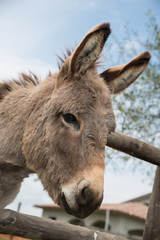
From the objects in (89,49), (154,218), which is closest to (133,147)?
(154,218)

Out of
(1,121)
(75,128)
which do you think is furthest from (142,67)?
(1,121)

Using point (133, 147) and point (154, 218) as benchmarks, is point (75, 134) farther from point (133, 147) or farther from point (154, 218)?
point (154, 218)

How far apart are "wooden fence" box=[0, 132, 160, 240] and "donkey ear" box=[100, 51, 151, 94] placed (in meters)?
0.73

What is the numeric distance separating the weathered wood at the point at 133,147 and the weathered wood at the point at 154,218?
32 centimetres

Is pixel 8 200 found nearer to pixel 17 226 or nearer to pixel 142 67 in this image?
pixel 17 226

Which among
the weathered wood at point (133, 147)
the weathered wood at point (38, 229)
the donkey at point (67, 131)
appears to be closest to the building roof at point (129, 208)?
the weathered wood at point (133, 147)

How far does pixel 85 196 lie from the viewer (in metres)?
2.02

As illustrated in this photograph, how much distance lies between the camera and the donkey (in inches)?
85.0

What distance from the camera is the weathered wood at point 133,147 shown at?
3570 mm

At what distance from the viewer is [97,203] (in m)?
2.07

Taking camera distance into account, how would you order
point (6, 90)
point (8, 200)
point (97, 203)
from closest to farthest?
point (97, 203)
point (8, 200)
point (6, 90)

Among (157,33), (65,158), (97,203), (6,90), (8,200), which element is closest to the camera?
(97,203)

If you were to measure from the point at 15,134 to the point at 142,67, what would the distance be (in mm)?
1525

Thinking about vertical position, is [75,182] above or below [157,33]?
below
